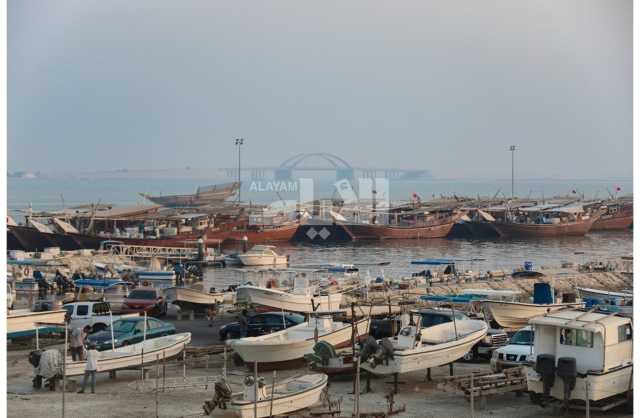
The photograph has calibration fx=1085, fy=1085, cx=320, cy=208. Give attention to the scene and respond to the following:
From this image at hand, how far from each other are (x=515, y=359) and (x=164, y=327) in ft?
8.26

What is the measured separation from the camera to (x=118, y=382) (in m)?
6.48

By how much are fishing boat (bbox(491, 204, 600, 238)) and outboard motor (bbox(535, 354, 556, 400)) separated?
2788 cm

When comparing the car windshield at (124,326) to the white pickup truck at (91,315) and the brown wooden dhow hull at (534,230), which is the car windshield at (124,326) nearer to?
Answer: the white pickup truck at (91,315)

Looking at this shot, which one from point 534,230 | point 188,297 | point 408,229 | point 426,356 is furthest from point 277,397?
point 534,230

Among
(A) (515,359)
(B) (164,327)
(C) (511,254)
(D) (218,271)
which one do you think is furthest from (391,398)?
(C) (511,254)

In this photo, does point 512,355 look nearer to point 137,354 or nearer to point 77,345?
point 137,354

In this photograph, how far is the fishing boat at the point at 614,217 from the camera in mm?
36500

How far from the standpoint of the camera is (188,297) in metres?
10.3

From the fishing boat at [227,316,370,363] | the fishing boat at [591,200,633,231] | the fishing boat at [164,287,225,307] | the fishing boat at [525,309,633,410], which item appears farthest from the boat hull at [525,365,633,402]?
the fishing boat at [591,200,633,231]

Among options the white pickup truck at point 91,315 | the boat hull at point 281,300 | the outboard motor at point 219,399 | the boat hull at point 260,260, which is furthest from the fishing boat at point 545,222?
the outboard motor at point 219,399

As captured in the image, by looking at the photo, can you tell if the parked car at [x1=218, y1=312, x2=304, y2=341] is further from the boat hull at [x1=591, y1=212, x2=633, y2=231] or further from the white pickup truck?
the boat hull at [x1=591, y1=212, x2=633, y2=231]

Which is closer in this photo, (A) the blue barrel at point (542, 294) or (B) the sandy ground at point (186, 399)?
(B) the sandy ground at point (186, 399)

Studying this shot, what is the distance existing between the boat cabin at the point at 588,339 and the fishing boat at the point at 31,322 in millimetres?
3970

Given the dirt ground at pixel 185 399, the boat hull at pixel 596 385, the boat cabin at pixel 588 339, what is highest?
the boat cabin at pixel 588 339
